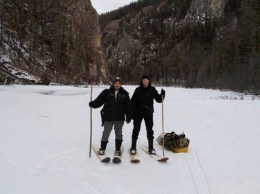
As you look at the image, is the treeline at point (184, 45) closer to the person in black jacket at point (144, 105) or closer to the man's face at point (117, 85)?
the person in black jacket at point (144, 105)

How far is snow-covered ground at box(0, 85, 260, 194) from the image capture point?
6406 mm

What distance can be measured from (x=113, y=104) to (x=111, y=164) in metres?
1.36

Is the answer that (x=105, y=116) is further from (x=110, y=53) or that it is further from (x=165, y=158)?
(x=110, y=53)

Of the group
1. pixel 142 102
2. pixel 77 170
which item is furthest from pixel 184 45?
pixel 77 170

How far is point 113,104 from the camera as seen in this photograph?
8.20 m

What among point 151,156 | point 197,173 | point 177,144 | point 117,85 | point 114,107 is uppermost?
point 117,85

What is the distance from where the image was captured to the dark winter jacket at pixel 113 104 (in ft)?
26.9

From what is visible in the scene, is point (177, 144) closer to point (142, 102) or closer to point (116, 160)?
point (142, 102)

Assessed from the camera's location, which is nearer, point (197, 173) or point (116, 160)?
point (197, 173)

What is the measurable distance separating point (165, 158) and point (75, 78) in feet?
105

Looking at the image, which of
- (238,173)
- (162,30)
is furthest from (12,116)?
(162,30)

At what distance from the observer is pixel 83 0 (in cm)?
5703

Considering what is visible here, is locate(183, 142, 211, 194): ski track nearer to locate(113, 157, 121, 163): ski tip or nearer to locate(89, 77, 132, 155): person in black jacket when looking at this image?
locate(113, 157, 121, 163): ski tip

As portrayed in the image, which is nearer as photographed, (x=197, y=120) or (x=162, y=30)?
(x=197, y=120)
